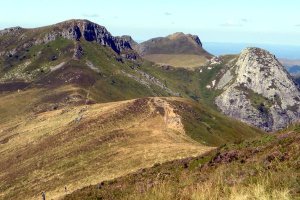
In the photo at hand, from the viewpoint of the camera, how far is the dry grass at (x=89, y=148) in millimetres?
61781

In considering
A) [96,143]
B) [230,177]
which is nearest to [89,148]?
[96,143]

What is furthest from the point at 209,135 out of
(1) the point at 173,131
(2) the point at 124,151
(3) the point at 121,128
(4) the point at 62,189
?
(4) the point at 62,189

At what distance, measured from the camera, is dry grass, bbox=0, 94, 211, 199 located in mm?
61781

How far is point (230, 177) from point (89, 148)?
56.3 m

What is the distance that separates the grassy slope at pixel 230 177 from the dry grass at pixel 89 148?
61.1ft

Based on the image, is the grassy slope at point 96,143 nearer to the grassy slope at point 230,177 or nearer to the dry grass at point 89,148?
the dry grass at point 89,148

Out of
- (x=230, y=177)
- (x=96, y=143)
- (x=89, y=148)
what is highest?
(x=230, y=177)

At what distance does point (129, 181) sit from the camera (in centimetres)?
3931

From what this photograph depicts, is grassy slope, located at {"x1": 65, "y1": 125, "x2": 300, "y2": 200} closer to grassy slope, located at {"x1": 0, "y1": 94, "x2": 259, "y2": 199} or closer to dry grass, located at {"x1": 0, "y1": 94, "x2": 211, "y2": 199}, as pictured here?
dry grass, located at {"x1": 0, "y1": 94, "x2": 211, "y2": 199}

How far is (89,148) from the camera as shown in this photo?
74750 mm

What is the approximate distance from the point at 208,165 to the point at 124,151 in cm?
3226

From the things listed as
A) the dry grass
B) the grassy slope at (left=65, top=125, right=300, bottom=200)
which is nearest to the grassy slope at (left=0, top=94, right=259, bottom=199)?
the dry grass

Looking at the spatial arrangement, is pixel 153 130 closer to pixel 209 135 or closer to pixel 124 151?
pixel 124 151

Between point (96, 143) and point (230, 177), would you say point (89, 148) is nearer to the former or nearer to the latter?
point (96, 143)
